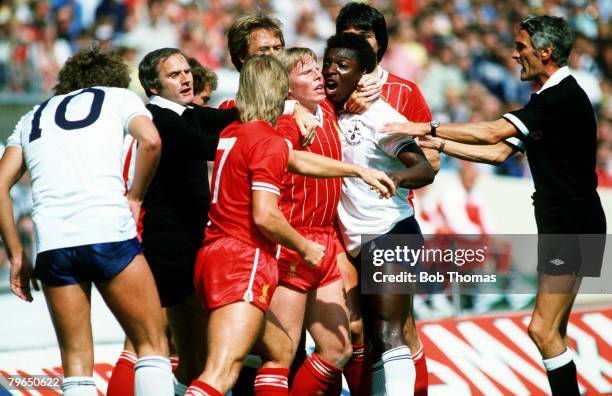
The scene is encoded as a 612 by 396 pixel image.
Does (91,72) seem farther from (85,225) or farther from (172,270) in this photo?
(172,270)

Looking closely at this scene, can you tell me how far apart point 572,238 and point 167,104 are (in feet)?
9.12

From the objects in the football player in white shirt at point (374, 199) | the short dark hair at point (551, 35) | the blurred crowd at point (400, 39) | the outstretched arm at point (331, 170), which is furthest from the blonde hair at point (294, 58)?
the blurred crowd at point (400, 39)

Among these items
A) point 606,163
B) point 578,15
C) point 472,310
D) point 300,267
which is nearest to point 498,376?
point 472,310

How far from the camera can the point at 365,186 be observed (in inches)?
255

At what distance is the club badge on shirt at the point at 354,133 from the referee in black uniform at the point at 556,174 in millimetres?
516

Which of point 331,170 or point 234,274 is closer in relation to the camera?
point 234,274

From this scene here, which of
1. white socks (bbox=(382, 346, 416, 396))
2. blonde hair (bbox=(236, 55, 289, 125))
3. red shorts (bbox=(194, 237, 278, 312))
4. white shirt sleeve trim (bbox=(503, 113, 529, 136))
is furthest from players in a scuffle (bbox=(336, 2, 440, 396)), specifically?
blonde hair (bbox=(236, 55, 289, 125))

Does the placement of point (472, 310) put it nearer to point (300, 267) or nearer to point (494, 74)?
point (300, 267)

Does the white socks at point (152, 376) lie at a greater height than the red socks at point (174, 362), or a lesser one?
greater

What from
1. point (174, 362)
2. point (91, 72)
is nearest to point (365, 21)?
point (91, 72)

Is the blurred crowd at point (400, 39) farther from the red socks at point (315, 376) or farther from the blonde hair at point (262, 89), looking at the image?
the blonde hair at point (262, 89)

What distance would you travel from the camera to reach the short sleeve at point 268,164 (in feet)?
17.4

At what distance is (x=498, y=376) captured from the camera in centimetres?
783

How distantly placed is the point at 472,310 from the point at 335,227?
3.49m
